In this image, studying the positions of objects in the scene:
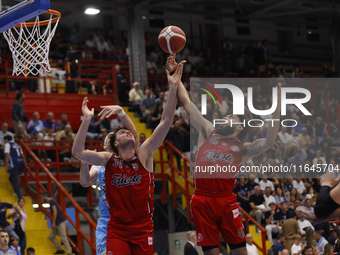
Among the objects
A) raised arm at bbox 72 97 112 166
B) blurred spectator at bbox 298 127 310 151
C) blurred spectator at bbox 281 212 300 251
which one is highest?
raised arm at bbox 72 97 112 166

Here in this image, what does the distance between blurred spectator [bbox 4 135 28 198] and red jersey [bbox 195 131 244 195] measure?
755 centimetres

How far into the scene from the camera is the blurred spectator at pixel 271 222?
52.3 feet

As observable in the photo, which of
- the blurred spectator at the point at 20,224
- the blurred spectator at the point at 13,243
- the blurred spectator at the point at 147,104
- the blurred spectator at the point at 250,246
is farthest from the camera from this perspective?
the blurred spectator at the point at 147,104

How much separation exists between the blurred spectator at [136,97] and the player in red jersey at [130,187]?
41.4 ft

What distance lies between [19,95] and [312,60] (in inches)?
785

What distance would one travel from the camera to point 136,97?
19422 mm

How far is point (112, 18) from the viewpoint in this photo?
87.7 feet

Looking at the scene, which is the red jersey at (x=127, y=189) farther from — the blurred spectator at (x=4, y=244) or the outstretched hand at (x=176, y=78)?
the blurred spectator at (x=4, y=244)

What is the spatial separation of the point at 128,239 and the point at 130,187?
24.3 inches

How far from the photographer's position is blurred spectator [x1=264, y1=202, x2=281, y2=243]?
1593cm

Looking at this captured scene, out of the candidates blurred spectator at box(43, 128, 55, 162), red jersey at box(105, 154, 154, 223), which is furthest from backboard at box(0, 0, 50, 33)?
blurred spectator at box(43, 128, 55, 162)

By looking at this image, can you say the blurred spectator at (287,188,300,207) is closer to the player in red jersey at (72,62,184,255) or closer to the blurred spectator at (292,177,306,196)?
the blurred spectator at (292,177,306,196)

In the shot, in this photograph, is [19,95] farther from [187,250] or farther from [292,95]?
[292,95]

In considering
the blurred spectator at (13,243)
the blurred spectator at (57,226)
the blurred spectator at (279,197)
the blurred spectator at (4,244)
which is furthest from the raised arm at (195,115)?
the blurred spectator at (279,197)
